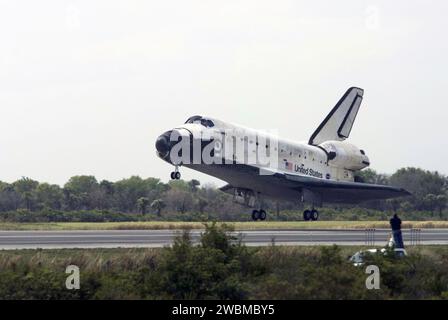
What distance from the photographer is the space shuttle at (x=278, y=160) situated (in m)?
36.0

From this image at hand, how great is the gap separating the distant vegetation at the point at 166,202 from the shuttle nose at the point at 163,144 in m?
13.9

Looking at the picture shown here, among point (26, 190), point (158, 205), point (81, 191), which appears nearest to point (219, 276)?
point (158, 205)

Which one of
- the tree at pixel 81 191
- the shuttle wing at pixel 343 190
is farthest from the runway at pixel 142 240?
the tree at pixel 81 191

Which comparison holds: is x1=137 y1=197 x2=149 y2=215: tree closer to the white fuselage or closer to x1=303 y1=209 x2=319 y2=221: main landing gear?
the white fuselage

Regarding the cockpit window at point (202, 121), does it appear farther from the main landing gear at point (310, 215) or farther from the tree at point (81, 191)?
the tree at point (81, 191)

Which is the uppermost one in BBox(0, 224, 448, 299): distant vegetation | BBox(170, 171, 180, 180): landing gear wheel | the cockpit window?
the cockpit window

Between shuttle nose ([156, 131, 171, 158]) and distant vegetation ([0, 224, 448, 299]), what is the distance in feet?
47.4

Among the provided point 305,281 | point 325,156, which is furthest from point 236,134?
point 305,281

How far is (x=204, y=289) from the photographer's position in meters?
16.1

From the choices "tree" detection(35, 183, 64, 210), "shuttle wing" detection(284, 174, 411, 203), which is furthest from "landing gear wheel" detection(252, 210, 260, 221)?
"tree" detection(35, 183, 64, 210)

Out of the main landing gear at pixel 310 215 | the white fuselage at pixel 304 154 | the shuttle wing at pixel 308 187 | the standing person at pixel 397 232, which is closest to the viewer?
the standing person at pixel 397 232

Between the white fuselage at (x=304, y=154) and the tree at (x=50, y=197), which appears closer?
the white fuselage at (x=304, y=154)

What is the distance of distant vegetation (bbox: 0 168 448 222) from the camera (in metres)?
50.5
